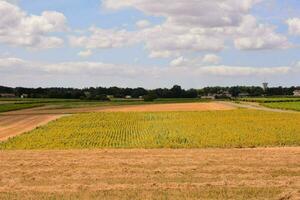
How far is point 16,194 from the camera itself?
48.6 ft

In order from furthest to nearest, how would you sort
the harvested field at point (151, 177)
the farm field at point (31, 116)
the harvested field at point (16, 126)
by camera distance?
the farm field at point (31, 116) < the harvested field at point (16, 126) < the harvested field at point (151, 177)

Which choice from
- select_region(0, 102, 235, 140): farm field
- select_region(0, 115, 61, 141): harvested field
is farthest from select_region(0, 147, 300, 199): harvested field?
select_region(0, 102, 235, 140): farm field

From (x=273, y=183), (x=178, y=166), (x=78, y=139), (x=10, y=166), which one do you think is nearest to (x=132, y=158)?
(x=178, y=166)

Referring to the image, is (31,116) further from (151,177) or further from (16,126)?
(151,177)

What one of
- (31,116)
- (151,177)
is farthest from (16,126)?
(151,177)

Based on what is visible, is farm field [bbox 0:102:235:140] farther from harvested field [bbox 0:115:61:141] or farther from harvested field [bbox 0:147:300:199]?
harvested field [bbox 0:147:300:199]

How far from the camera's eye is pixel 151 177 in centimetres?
1731

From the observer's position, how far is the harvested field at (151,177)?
14.6 meters

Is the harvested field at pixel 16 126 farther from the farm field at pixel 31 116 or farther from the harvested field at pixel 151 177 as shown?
the harvested field at pixel 151 177

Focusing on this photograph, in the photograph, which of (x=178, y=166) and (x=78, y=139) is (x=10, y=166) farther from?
(x=78, y=139)

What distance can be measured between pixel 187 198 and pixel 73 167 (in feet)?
22.5

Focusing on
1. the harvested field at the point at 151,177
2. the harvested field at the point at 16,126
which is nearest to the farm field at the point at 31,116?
the harvested field at the point at 16,126

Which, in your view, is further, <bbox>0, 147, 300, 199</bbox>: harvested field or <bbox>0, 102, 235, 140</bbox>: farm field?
<bbox>0, 102, 235, 140</bbox>: farm field

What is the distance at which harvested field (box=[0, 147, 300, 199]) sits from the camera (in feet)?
48.0
